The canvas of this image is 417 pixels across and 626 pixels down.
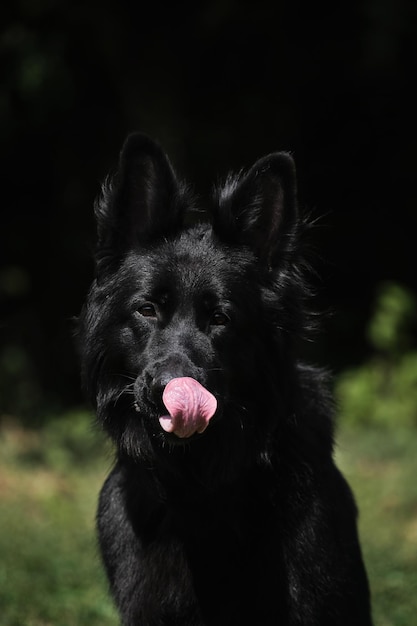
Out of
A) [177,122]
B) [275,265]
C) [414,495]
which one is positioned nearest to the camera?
[275,265]

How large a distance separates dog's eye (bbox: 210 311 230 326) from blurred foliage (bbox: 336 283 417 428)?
7433 mm

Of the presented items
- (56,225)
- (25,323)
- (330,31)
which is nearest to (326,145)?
(330,31)

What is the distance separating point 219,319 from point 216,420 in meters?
0.44

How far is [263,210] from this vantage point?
4.46m

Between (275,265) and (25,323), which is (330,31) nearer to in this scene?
(25,323)

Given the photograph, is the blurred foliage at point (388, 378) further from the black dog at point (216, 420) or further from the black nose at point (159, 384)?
the black nose at point (159, 384)

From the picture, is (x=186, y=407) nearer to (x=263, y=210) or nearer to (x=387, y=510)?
(x=263, y=210)

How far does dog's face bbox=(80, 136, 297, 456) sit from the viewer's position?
416 cm

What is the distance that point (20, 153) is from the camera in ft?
44.4

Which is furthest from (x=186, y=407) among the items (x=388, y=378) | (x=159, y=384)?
(x=388, y=378)

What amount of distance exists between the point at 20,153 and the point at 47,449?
4935mm

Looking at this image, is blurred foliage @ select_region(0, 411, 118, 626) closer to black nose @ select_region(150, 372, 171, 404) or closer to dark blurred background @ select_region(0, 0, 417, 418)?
black nose @ select_region(150, 372, 171, 404)

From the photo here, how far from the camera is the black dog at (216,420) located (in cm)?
411

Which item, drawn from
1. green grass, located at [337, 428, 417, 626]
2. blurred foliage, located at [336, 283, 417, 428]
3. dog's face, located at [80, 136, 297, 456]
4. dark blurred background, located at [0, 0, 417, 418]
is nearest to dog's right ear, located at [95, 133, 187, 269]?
dog's face, located at [80, 136, 297, 456]
